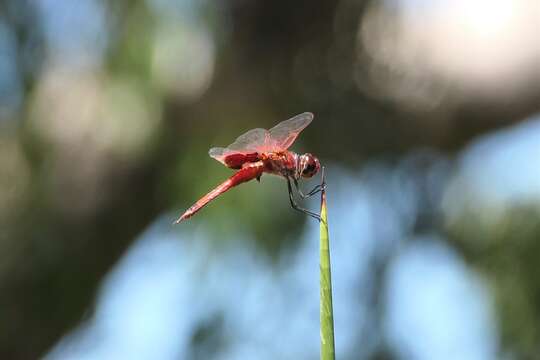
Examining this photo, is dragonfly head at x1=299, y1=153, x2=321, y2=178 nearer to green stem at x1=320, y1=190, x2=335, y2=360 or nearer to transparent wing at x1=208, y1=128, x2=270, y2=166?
transparent wing at x1=208, y1=128, x2=270, y2=166

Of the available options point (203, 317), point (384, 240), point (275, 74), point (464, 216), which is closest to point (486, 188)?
point (464, 216)

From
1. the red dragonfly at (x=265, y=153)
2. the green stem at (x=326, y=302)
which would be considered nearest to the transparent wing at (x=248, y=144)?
the red dragonfly at (x=265, y=153)

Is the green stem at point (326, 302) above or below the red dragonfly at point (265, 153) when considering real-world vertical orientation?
above

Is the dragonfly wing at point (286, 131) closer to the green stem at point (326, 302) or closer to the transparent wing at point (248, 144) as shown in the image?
the transparent wing at point (248, 144)

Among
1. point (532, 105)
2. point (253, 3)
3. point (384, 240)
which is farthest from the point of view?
point (384, 240)

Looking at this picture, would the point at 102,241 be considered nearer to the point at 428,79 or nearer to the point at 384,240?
the point at 384,240
